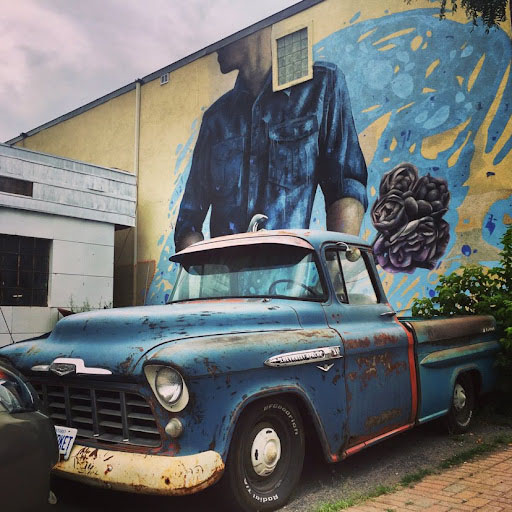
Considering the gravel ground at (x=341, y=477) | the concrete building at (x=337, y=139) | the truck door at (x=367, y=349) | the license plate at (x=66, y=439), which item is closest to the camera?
the license plate at (x=66, y=439)

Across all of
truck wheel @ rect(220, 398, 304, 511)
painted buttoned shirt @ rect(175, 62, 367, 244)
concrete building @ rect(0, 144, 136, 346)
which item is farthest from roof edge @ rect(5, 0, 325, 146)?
truck wheel @ rect(220, 398, 304, 511)

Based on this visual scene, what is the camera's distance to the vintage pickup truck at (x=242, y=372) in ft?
9.96

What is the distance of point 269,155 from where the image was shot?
1531cm

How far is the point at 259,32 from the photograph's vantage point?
1588 centimetres

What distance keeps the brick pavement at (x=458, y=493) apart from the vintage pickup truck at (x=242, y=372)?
433 mm

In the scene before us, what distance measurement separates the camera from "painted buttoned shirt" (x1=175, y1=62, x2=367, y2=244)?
13.8 meters

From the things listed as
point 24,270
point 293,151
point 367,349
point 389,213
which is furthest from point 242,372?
point 24,270

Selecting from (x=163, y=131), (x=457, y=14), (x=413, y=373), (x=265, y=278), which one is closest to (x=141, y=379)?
(x=265, y=278)

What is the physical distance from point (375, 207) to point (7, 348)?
33.4 ft

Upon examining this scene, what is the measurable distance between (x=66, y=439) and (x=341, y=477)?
79.9 inches

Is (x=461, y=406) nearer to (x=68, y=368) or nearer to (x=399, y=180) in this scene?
(x=68, y=368)

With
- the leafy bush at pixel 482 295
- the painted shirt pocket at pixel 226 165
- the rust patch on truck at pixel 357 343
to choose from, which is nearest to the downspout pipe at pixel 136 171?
the painted shirt pocket at pixel 226 165

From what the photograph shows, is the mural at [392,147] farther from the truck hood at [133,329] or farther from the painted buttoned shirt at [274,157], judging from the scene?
the truck hood at [133,329]

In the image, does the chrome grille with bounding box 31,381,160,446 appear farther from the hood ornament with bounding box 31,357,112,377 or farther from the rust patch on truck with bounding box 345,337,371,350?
the rust patch on truck with bounding box 345,337,371,350
